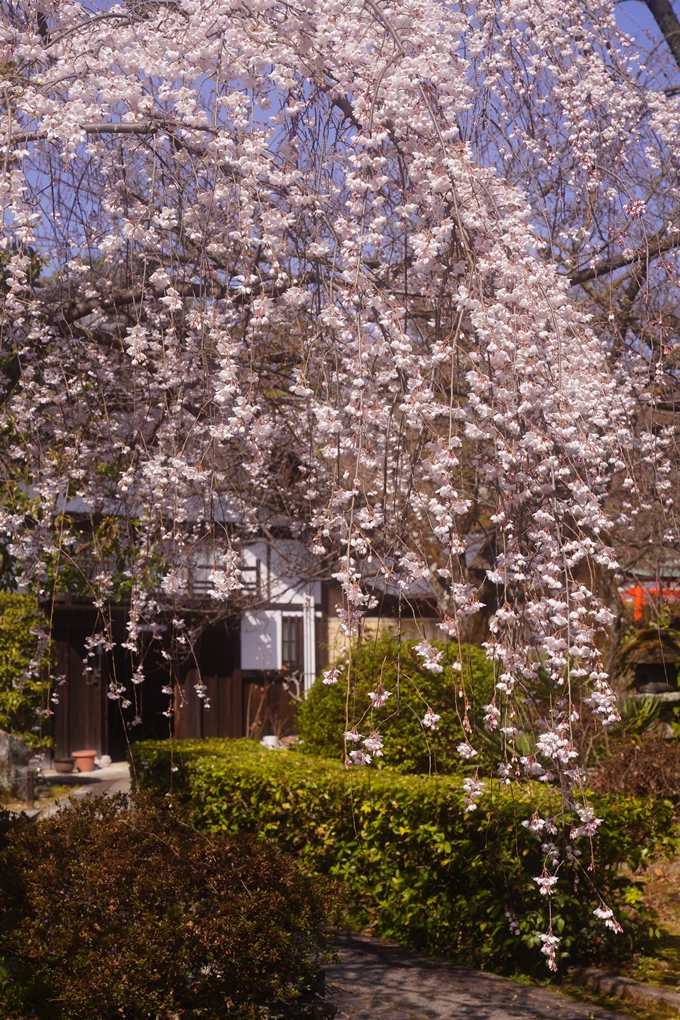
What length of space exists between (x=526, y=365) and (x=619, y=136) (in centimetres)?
296

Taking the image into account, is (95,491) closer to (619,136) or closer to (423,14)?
(423,14)

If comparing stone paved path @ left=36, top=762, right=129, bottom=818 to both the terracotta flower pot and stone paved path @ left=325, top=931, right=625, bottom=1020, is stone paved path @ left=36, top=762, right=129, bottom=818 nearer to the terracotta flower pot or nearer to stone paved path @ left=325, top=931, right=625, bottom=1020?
the terracotta flower pot

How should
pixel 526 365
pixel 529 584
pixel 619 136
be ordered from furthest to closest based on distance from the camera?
pixel 619 136
pixel 529 584
pixel 526 365

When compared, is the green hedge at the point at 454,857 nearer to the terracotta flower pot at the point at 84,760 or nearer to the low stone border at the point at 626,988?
the low stone border at the point at 626,988

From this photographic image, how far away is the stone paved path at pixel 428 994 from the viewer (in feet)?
14.5

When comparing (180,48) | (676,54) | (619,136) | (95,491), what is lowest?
(95,491)

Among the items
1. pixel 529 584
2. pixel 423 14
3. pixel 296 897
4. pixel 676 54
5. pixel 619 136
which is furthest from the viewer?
pixel 676 54

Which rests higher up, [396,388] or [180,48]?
[180,48]

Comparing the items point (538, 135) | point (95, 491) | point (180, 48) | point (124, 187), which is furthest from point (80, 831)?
point (538, 135)

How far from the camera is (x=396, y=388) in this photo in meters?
3.79

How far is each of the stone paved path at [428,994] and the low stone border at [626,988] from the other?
0.30 metres

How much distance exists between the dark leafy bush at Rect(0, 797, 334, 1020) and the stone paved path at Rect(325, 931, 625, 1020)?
0.76 m

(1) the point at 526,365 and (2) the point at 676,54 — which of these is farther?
(2) the point at 676,54

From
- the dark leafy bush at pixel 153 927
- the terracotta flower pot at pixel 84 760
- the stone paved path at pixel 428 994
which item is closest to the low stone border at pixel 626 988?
the stone paved path at pixel 428 994
